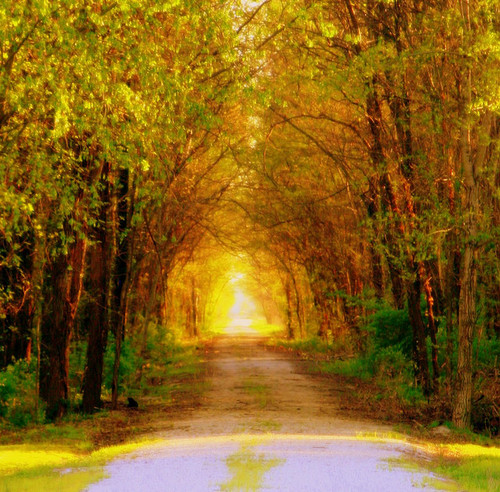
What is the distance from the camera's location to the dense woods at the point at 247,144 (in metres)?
11.9

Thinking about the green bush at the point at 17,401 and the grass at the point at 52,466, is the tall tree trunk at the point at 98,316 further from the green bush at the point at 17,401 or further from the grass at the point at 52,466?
the grass at the point at 52,466

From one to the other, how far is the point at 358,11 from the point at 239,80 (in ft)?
22.8

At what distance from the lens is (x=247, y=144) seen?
29094mm

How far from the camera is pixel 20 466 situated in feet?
37.0

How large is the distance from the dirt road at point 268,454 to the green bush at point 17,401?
3406 mm

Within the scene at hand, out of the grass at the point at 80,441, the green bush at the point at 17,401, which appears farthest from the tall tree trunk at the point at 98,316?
the green bush at the point at 17,401

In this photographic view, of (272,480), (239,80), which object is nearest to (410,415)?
(239,80)

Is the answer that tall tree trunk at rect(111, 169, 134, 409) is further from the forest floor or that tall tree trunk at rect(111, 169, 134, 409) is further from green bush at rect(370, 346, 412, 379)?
green bush at rect(370, 346, 412, 379)

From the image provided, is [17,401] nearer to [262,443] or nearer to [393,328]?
[262,443]

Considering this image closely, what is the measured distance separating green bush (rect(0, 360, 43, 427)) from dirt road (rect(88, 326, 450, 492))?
3.41m

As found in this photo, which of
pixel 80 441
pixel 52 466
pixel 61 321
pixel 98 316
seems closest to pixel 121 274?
pixel 98 316

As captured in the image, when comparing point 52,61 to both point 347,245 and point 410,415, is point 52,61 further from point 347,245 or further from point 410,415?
point 347,245

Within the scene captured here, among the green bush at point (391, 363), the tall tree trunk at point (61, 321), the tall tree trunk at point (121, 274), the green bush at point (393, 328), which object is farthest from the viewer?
the green bush at point (391, 363)

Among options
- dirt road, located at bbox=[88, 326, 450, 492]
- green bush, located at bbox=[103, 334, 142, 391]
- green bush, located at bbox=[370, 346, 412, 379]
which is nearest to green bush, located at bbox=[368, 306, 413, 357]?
green bush, located at bbox=[370, 346, 412, 379]
